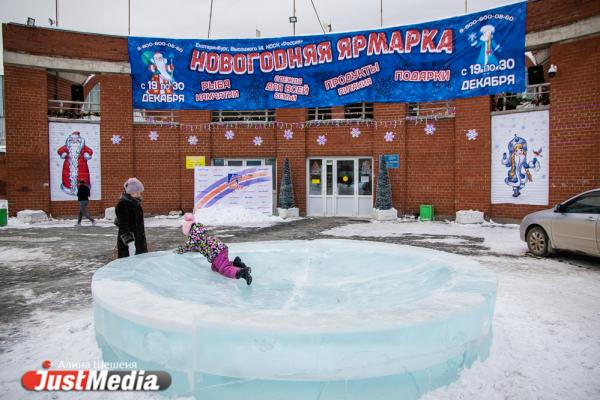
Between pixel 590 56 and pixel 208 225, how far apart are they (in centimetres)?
1280

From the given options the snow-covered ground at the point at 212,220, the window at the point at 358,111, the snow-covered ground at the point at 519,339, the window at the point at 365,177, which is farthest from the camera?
the window at the point at 365,177

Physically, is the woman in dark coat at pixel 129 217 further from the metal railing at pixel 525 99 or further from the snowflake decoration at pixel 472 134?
the metal railing at pixel 525 99

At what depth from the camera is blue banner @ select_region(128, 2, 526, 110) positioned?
1414cm

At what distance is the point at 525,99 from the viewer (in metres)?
14.7

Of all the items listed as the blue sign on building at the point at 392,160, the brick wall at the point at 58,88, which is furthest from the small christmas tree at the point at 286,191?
the brick wall at the point at 58,88

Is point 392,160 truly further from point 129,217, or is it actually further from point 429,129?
point 129,217

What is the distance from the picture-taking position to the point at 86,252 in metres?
9.89

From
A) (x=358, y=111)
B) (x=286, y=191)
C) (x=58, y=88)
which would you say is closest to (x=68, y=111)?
(x=58, y=88)

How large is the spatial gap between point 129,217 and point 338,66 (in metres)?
12.2

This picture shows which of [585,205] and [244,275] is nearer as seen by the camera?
[244,275]

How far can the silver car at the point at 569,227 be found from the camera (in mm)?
8156

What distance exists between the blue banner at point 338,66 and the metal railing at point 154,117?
2.63 feet

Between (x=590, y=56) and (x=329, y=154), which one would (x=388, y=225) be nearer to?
(x=329, y=154)

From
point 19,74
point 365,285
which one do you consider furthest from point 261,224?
point 19,74
